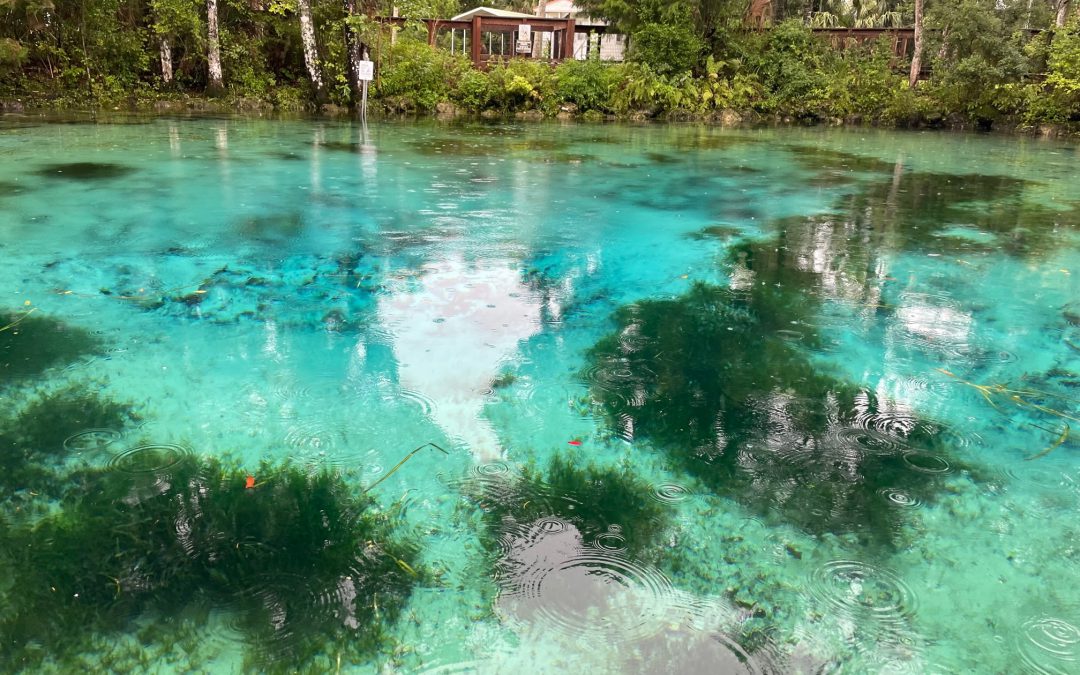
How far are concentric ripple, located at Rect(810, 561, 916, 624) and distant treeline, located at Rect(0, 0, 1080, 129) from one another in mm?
17515

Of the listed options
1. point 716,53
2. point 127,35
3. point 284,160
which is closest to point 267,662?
point 284,160

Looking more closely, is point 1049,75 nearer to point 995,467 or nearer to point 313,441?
point 995,467

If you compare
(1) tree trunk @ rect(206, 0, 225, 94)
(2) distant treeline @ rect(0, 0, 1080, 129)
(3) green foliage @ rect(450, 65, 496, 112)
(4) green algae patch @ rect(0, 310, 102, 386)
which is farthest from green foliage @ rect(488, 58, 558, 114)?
(4) green algae patch @ rect(0, 310, 102, 386)

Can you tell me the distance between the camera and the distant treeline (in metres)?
17.8

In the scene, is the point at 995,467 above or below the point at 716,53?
below

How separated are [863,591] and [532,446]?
138cm

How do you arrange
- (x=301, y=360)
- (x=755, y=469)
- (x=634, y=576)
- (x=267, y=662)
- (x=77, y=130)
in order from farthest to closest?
(x=77, y=130) < (x=301, y=360) < (x=755, y=469) < (x=634, y=576) < (x=267, y=662)

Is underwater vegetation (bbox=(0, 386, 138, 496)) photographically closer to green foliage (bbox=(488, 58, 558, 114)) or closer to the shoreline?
the shoreline

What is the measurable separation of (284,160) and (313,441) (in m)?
8.45

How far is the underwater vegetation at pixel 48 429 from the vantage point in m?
2.81

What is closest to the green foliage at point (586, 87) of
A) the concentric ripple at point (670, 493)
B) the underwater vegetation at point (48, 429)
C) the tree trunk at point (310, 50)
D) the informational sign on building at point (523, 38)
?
the informational sign on building at point (523, 38)

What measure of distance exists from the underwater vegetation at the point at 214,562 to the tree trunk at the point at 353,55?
17.2 meters

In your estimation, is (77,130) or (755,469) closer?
(755,469)

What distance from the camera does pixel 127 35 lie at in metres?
18.6
